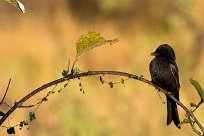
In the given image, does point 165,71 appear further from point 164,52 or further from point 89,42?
point 89,42

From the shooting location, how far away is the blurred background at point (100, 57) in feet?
11.2

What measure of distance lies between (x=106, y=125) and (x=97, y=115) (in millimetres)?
110

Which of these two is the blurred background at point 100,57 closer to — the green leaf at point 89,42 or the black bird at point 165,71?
the black bird at point 165,71

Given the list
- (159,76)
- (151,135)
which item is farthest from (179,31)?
(159,76)

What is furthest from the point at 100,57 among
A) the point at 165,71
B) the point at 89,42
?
the point at 89,42

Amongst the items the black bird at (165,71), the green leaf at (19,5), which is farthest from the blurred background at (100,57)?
the green leaf at (19,5)

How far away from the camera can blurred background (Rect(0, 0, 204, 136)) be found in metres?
3.43

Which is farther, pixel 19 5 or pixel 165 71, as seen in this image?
pixel 165 71

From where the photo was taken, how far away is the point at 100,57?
3.76 m

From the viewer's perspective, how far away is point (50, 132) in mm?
3369

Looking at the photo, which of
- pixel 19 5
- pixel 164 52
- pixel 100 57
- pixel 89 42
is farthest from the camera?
pixel 100 57

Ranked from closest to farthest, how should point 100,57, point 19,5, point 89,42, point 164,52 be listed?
point 19,5, point 89,42, point 164,52, point 100,57

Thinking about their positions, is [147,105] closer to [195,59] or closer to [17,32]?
[195,59]

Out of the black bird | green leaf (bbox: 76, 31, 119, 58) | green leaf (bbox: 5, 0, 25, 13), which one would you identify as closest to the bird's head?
the black bird
